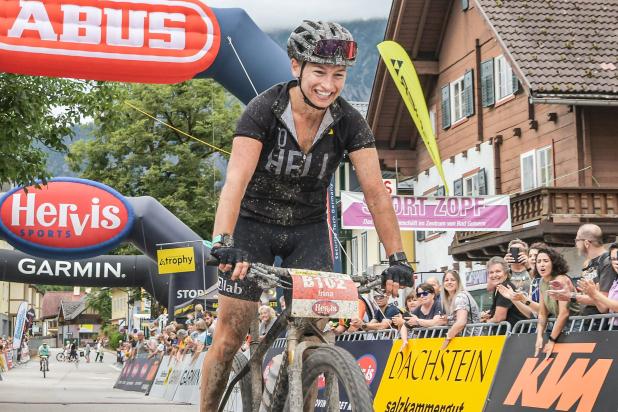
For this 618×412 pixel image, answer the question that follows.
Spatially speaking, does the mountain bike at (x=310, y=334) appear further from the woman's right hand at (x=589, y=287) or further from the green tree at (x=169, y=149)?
the green tree at (x=169, y=149)

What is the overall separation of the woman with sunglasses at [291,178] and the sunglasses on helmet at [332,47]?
0.15ft

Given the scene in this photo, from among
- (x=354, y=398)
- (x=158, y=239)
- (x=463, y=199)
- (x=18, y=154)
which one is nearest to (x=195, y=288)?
(x=158, y=239)

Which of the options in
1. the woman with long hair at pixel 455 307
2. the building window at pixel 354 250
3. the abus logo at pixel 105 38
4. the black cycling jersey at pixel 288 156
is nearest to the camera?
the black cycling jersey at pixel 288 156

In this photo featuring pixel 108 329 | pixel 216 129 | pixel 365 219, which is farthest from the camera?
pixel 108 329

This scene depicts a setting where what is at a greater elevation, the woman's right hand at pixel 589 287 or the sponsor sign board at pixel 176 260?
the sponsor sign board at pixel 176 260

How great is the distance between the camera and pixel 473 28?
3312 centimetres

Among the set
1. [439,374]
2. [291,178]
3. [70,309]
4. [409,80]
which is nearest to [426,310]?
[439,374]

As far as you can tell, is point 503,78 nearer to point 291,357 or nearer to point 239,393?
point 239,393

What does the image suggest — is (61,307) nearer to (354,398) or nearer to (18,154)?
(18,154)

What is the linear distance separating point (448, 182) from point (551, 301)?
2627cm

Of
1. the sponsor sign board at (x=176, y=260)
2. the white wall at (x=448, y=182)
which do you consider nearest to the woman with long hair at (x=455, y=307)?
the sponsor sign board at (x=176, y=260)

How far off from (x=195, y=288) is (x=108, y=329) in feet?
275

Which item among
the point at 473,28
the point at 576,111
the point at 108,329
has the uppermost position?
the point at 473,28

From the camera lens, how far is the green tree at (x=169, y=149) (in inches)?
2036
